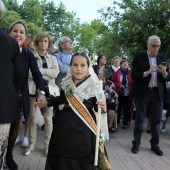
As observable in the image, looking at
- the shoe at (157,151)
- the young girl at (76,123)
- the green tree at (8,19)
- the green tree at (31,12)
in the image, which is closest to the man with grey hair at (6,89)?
the young girl at (76,123)

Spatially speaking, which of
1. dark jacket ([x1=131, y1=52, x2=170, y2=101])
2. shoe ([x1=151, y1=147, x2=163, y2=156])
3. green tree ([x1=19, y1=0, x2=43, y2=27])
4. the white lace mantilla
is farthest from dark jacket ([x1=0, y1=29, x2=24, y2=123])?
green tree ([x1=19, y1=0, x2=43, y2=27])

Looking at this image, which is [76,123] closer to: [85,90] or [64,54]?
[85,90]

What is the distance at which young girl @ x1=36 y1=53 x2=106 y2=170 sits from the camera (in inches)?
139

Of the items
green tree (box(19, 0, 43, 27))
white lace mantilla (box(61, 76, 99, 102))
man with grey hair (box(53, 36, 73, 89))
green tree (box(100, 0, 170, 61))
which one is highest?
green tree (box(19, 0, 43, 27))

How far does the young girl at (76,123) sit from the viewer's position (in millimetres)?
3523

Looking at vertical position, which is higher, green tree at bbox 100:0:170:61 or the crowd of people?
green tree at bbox 100:0:170:61

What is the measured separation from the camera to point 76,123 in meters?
3.57

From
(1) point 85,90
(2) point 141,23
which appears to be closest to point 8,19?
(2) point 141,23

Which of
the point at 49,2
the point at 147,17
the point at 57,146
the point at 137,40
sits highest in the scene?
the point at 49,2

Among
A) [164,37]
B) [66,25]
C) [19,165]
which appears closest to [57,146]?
[19,165]

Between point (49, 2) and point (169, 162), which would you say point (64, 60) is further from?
point (49, 2)

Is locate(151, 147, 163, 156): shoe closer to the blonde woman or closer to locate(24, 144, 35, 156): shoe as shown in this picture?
the blonde woman

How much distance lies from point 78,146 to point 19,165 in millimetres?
1502

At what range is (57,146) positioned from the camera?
362cm
